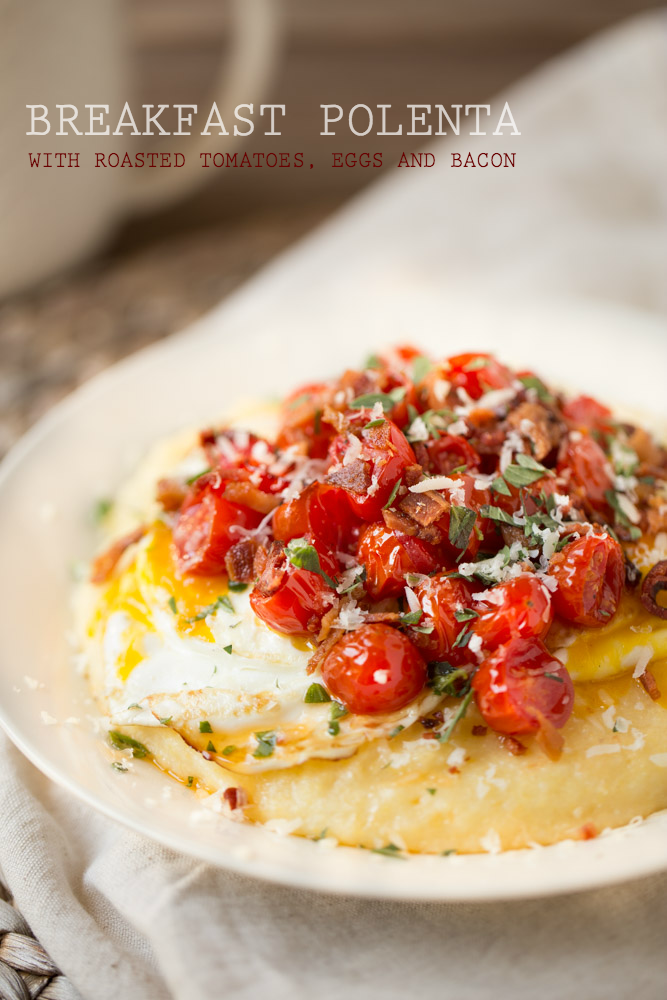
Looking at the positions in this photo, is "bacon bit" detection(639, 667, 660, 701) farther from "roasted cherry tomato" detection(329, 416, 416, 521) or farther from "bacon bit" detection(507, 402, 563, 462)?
"roasted cherry tomato" detection(329, 416, 416, 521)

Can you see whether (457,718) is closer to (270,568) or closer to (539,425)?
(270,568)

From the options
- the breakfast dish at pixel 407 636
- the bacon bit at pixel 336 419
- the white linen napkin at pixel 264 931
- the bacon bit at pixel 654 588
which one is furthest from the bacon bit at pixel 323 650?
the bacon bit at pixel 654 588

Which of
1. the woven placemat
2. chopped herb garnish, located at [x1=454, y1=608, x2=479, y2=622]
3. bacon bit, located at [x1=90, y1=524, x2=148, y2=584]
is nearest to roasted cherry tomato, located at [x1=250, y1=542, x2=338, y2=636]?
chopped herb garnish, located at [x1=454, y1=608, x2=479, y2=622]

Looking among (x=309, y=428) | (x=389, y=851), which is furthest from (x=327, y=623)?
(x=309, y=428)

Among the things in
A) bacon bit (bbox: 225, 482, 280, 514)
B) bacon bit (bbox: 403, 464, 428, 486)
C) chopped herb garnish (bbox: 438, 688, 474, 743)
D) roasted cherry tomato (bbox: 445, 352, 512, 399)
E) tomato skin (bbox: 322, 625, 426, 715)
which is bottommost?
chopped herb garnish (bbox: 438, 688, 474, 743)

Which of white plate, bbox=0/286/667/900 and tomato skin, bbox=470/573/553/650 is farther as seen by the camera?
tomato skin, bbox=470/573/553/650

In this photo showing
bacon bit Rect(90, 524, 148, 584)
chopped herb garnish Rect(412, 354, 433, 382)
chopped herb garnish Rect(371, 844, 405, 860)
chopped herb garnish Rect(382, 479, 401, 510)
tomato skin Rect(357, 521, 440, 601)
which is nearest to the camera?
chopped herb garnish Rect(371, 844, 405, 860)
